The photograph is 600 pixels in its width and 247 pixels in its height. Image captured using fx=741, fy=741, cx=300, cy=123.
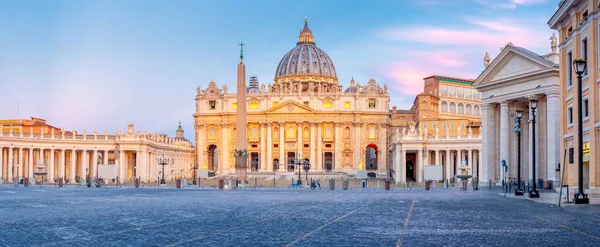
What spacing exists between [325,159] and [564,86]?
102826mm

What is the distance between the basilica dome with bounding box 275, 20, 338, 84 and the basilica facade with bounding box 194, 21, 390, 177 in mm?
23909

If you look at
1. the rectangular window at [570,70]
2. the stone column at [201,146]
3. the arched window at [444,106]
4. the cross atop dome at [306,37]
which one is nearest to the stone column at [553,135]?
the rectangular window at [570,70]

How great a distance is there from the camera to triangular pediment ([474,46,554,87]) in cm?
4391

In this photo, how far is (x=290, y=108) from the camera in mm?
130000

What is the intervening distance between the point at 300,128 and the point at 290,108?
397 centimetres

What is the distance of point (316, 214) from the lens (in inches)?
886

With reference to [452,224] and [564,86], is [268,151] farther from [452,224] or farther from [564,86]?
[452,224]

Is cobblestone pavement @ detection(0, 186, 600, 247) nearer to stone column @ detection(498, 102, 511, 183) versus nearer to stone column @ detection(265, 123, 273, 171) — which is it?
stone column @ detection(498, 102, 511, 183)

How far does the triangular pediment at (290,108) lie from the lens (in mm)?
129625

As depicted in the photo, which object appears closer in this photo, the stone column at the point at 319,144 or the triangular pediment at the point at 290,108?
the triangular pediment at the point at 290,108

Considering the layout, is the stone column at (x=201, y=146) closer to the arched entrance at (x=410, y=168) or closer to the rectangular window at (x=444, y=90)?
the arched entrance at (x=410, y=168)

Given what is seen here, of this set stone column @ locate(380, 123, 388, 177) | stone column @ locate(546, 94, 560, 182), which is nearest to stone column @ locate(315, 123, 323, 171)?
stone column @ locate(380, 123, 388, 177)

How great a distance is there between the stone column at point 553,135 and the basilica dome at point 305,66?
11495cm

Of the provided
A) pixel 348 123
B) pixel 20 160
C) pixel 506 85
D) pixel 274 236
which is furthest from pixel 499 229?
pixel 348 123
